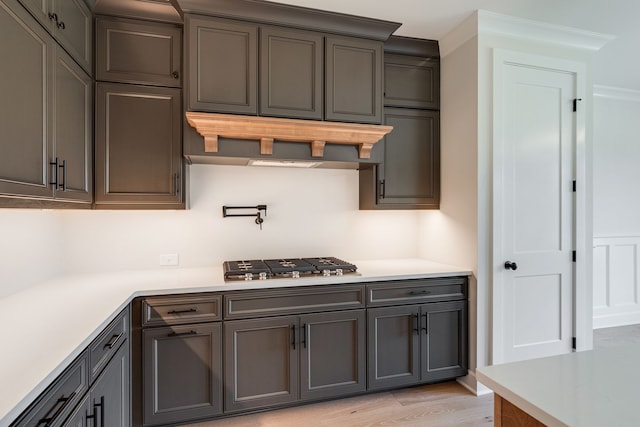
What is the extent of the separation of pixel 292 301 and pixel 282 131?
3.82 ft

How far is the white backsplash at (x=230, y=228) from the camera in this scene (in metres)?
2.50

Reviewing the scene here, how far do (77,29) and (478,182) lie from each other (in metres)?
2.78

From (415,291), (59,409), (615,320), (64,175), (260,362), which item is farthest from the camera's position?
(615,320)

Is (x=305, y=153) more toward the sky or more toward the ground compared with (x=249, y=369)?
more toward the sky

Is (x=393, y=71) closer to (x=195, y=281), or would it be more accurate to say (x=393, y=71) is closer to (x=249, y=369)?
(x=195, y=281)

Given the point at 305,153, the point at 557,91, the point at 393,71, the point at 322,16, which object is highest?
the point at 322,16

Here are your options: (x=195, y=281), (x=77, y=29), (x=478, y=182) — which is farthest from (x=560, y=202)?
(x=77, y=29)

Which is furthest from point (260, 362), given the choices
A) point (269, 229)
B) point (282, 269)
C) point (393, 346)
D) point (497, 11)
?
point (497, 11)

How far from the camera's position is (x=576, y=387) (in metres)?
0.86

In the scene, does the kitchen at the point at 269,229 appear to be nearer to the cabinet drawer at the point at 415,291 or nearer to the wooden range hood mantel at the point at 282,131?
the cabinet drawer at the point at 415,291

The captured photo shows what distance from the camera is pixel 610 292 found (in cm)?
412

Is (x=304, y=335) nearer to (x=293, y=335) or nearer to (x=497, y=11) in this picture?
(x=293, y=335)

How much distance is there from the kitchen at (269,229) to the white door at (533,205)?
0.17m

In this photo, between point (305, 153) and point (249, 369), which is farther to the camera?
point (305, 153)
